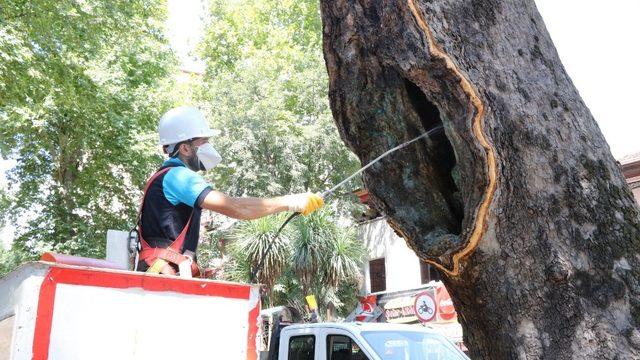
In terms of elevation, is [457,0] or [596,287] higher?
[457,0]

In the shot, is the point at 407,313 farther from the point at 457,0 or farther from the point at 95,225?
the point at 457,0

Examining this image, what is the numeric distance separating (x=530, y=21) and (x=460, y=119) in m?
0.55

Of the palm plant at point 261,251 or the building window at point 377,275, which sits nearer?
the palm plant at point 261,251

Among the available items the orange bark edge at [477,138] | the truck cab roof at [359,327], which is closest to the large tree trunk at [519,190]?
the orange bark edge at [477,138]

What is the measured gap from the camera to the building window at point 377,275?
79.2ft

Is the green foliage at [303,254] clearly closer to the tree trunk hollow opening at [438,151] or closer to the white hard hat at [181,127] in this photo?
the white hard hat at [181,127]

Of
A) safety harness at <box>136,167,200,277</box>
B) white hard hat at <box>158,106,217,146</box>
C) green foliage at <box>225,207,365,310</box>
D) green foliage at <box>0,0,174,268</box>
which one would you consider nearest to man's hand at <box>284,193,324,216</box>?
safety harness at <box>136,167,200,277</box>

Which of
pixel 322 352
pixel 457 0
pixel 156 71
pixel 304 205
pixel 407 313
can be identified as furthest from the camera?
pixel 156 71

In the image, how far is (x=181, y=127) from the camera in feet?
12.5

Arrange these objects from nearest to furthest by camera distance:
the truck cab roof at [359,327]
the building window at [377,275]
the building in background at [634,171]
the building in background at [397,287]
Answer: the truck cab roof at [359,327]
the building in background at [634,171]
the building in background at [397,287]
the building window at [377,275]

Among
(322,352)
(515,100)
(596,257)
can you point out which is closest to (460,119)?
(515,100)

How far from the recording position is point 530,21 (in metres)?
2.66

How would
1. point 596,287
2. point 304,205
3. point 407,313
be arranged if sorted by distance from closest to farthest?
point 596,287 < point 304,205 < point 407,313

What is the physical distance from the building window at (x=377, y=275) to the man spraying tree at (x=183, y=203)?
20.7 meters
